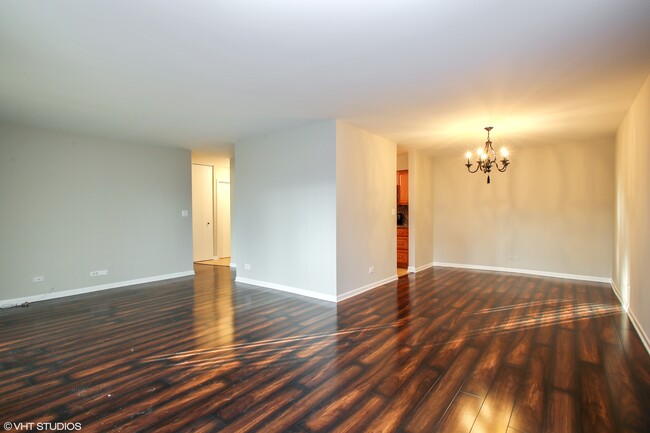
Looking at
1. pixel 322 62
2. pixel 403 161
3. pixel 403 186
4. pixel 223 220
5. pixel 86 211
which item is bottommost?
pixel 223 220

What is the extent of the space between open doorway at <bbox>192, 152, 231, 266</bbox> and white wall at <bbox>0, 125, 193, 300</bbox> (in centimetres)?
189

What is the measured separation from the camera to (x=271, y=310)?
422cm

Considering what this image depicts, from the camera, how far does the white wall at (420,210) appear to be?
6887 millimetres

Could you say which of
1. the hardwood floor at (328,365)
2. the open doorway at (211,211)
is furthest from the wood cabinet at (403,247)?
the open doorway at (211,211)

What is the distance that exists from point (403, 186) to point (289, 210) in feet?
11.1

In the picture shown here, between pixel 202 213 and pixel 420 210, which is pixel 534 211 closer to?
pixel 420 210

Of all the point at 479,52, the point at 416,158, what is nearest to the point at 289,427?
the point at 479,52

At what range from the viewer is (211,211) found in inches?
356

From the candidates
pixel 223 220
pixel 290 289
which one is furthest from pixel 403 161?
pixel 223 220

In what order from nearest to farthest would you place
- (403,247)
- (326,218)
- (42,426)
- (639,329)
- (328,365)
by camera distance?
(42,426), (328,365), (639,329), (326,218), (403,247)

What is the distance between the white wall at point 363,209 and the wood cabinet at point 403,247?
1361 millimetres

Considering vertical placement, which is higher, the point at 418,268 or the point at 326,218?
the point at 326,218

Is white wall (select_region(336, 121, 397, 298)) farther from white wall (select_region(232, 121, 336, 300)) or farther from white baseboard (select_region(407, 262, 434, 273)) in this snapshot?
white baseboard (select_region(407, 262, 434, 273))

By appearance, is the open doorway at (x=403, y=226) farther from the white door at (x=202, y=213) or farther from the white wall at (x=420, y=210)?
the white door at (x=202, y=213)
